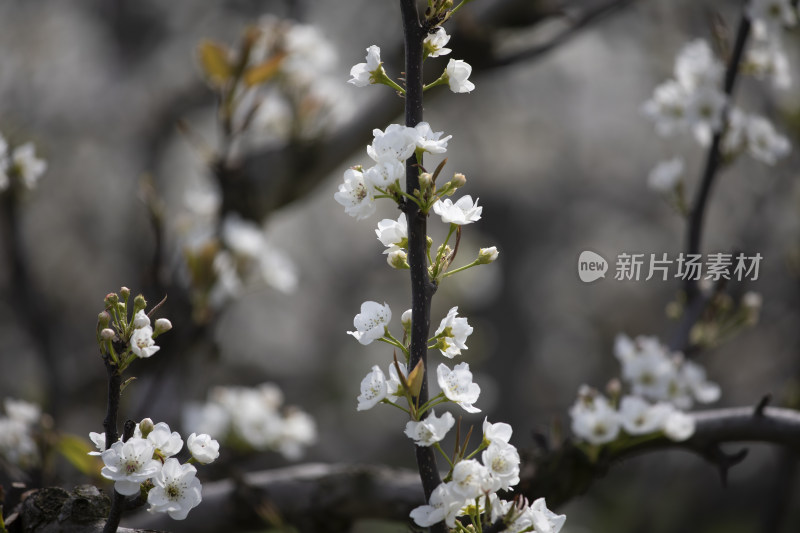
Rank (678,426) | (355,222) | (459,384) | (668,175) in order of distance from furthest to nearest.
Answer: (355,222)
(668,175)
(678,426)
(459,384)

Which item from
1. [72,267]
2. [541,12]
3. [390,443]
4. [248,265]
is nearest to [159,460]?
[248,265]

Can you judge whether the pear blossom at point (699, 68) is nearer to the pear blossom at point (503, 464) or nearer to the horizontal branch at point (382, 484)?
the horizontal branch at point (382, 484)

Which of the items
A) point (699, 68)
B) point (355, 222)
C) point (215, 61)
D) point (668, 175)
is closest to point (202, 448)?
point (215, 61)

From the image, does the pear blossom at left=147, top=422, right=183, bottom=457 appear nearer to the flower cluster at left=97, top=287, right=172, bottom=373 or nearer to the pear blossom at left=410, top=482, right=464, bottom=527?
the flower cluster at left=97, top=287, right=172, bottom=373

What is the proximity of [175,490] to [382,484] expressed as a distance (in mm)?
877

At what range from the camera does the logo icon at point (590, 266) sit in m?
1.96

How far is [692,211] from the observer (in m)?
2.08

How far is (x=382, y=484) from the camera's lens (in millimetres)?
1701

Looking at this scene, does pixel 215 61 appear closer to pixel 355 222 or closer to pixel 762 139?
pixel 762 139

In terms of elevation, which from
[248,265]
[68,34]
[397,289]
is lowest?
[248,265]

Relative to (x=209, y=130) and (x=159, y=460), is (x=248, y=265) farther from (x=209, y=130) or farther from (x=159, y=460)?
(x=209, y=130)

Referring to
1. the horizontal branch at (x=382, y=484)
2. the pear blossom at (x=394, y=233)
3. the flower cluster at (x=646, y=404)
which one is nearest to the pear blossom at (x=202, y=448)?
the pear blossom at (x=394, y=233)

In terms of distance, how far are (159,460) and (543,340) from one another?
9739 millimetres

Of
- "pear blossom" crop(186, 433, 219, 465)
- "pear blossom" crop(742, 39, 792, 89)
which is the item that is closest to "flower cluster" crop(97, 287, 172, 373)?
"pear blossom" crop(186, 433, 219, 465)
